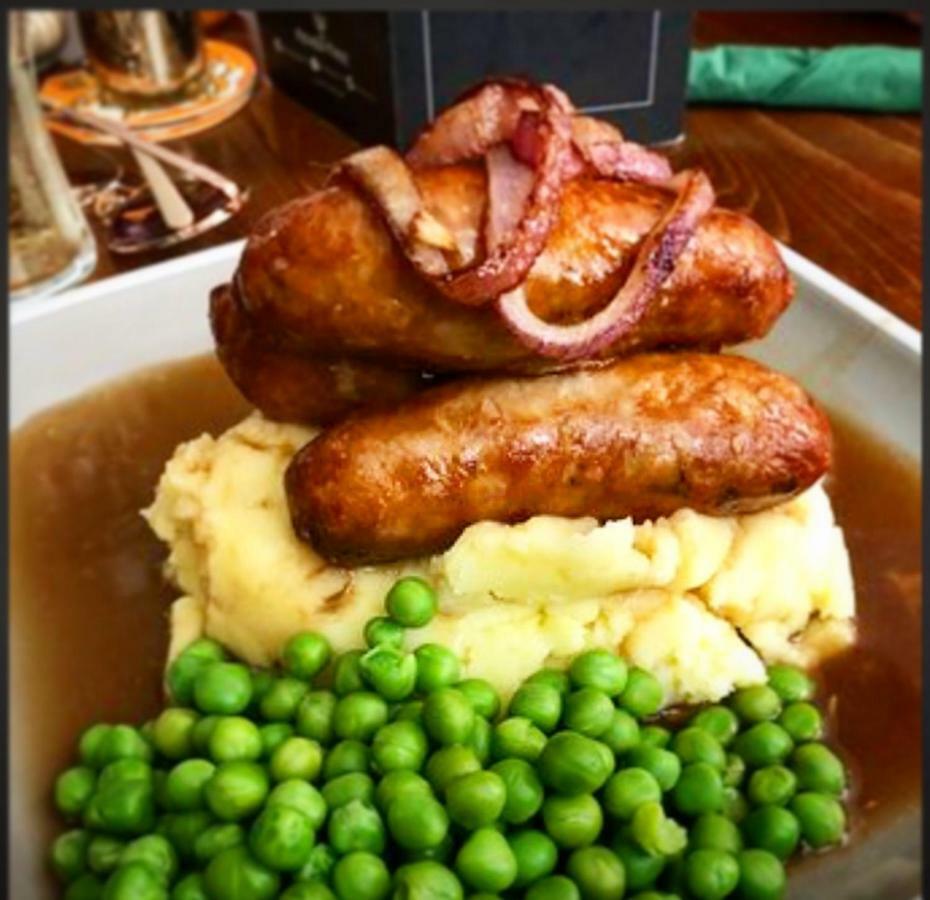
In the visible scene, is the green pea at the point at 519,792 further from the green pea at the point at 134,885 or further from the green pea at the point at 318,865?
the green pea at the point at 134,885

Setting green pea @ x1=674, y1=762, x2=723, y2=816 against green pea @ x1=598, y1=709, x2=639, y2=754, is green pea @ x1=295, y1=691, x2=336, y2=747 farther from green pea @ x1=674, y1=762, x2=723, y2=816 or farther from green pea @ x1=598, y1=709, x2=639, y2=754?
green pea @ x1=674, y1=762, x2=723, y2=816

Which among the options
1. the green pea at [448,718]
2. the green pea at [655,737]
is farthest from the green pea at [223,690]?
the green pea at [655,737]

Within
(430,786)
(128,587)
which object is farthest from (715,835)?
(128,587)

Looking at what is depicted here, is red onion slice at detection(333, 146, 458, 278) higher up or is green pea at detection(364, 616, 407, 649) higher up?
red onion slice at detection(333, 146, 458, 278)

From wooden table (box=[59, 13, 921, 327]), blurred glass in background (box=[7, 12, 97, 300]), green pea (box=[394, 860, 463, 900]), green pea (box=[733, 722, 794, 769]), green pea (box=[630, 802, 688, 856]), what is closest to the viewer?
green pea (box=[394, 860, 463, 900])

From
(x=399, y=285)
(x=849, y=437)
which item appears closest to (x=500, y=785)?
(x=399, y=285)

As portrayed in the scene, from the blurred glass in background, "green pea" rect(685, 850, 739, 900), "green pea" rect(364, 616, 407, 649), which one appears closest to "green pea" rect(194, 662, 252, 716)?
"green pea" rect(364, 616, 407, 649)
